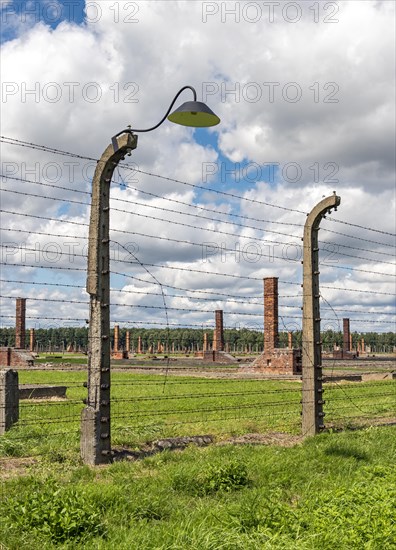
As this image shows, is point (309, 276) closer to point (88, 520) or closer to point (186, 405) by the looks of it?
point (186, 405)

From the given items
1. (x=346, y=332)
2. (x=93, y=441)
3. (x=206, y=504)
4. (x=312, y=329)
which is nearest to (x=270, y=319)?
(x=312, y=329)

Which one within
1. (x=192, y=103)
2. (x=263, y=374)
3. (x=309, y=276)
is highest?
(x=192, y=103)

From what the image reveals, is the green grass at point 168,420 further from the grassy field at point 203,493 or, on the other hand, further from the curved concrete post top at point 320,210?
the curved concrete post top at point 320,210

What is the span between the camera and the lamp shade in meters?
6.89

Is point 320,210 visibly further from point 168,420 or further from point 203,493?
point 203,493

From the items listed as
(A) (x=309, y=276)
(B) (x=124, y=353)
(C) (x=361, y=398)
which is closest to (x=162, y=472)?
(A) (x=309, y=276)

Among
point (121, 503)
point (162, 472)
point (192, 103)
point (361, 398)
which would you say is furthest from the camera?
point (361, 398)

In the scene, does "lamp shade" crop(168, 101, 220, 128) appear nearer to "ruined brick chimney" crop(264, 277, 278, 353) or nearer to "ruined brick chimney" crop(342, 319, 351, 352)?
"ruined brick chimney" crop(264, 277, 278, 353)

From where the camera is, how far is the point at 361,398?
15.5 m

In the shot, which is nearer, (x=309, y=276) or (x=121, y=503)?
(x=121, y=503)

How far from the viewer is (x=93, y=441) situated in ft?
22.7

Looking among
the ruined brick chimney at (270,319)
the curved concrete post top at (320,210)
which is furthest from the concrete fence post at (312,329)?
the ruined brick chimney at (270,319)

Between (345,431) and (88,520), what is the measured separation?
5929mm

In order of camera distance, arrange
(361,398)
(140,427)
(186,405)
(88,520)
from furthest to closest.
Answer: (361,398) → (186,405) → (140,427) → (88,520)
